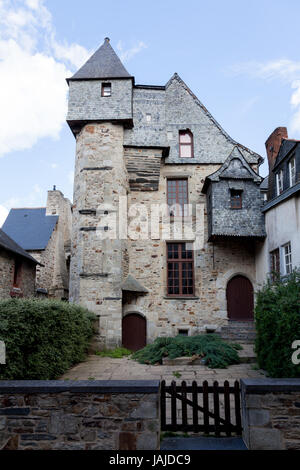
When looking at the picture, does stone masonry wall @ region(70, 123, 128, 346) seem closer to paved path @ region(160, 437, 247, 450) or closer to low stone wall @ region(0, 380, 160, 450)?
paved path @ region(160, 437, 247, 450)

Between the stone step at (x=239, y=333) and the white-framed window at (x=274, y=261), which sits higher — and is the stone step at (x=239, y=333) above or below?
below

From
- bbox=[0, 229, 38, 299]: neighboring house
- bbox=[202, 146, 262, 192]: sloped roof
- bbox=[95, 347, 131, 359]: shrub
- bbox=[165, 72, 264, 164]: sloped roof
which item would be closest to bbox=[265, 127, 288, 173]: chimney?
bbox=[165, 72, 264, 164]: sloped roof

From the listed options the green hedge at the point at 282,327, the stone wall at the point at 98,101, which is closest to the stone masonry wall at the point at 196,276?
the stone wall at the point at 98,101

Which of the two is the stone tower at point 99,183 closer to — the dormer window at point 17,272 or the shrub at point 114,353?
the shrub at point 114,353

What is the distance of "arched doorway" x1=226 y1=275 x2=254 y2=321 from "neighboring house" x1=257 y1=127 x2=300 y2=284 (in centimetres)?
62

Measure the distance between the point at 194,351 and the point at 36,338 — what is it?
445 cm

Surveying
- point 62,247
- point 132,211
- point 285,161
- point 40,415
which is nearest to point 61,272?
point 62,247

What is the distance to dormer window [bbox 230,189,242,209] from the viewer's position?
12.9 metres

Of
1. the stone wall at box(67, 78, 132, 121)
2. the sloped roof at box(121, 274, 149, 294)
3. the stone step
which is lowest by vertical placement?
the stone step

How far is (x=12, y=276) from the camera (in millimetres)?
14398

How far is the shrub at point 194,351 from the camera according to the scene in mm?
9008

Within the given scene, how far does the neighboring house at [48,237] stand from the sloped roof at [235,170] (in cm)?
960

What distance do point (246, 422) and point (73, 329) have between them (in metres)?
5.76
